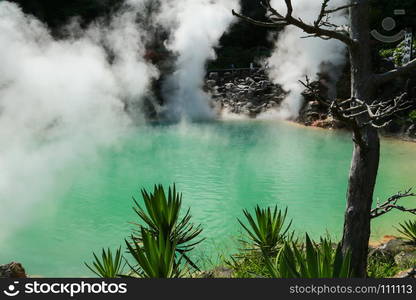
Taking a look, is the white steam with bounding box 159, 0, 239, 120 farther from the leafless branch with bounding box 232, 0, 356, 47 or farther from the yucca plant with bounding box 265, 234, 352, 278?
the yucca plant with bounding box 265, 234, 352, 278

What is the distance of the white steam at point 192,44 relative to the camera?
21000 millimetres

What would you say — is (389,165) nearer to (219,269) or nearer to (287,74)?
(219,269)

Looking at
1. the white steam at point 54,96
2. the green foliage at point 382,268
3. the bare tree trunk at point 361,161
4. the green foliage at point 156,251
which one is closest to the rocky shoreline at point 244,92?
the white steam at point 54,96

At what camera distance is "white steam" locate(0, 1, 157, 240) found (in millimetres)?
9844

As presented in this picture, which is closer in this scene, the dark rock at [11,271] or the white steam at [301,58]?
the dark rock at [11,271]

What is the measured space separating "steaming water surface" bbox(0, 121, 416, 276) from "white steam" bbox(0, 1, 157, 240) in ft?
1.85

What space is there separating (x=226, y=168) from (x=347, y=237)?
741cm

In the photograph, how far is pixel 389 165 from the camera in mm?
10758

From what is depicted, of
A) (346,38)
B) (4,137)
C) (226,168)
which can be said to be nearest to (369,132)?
(346,38)

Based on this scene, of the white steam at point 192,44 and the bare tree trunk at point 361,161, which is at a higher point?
the white steam at point 192,44

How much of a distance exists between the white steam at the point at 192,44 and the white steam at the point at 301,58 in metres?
3.60

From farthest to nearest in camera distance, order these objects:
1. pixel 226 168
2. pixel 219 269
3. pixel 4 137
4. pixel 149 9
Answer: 1. pixel 149 9
2. pixel 4 137
3. pixel 226 168
4. pixel 219 269

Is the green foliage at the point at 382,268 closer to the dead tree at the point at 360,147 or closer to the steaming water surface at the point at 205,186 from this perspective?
the dead tree at the point at 360,147

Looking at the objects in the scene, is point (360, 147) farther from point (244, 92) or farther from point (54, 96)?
point (244, 92)
